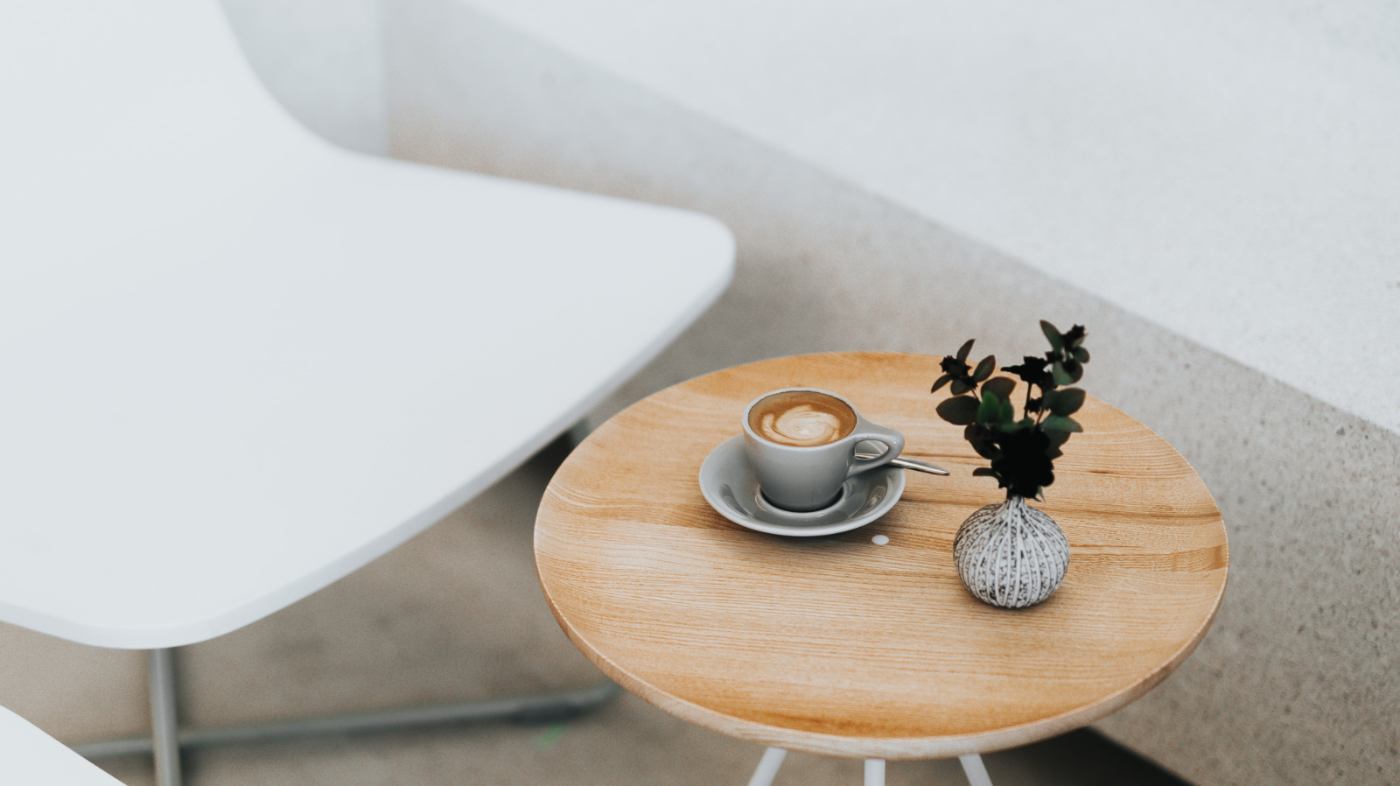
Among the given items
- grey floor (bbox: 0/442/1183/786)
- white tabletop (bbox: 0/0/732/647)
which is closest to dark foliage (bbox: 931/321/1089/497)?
white tabletop (bbox: 0/0/732/647)

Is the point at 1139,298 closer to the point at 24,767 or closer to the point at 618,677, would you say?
the point at 618,677

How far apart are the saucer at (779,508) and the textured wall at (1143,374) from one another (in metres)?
0.44

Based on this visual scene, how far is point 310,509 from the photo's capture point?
109cm

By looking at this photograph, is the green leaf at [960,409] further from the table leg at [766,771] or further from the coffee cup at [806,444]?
the table leg at [766,771]

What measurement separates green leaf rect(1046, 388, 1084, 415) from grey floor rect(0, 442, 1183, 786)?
70 cm

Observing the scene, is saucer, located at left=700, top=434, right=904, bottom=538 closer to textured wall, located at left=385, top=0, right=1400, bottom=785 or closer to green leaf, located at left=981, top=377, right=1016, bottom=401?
green leaf, located at left=981, top=377, right=1016, bottom=401

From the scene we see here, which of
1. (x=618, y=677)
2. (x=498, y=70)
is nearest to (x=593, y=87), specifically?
(x=498, y=70)

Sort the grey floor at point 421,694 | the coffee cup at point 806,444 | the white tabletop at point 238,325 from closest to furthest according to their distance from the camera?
1. the coffee cup at point 806,444
2. the white tabletop at point 238,325
3. the grey floor at point 421,694

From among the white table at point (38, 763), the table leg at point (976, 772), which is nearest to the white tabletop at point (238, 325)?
the white table at point (38, 763)

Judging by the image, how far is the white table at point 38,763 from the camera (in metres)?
0.79

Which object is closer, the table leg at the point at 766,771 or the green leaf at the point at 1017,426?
the green leaf at the point at 1017,426

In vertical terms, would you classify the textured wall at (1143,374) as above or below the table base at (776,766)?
above

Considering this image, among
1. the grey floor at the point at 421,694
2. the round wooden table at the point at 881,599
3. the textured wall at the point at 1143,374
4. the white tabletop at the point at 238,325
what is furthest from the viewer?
the grey floor at the point at 421,694

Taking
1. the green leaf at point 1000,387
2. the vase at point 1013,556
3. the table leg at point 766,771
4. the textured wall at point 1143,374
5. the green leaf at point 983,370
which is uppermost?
the textured wall at point 1143,374
